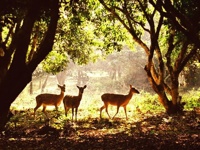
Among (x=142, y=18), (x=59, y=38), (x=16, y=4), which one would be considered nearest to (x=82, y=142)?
(x=16, y=4)

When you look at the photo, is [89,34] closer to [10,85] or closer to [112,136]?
[112,136]

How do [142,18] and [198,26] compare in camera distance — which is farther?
[142,18]

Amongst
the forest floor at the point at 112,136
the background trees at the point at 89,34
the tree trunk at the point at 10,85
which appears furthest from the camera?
the forest floor at the point at 112,136

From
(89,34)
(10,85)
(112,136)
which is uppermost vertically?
(89,34)

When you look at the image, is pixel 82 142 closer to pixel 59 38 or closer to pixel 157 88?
pixel 157 88

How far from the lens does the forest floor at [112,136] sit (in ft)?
27.3

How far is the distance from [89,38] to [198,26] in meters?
9.97

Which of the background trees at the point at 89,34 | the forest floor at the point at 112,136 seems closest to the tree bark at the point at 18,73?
the background trees at the point at 89,34

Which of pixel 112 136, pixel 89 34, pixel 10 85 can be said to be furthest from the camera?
pixel 89 34

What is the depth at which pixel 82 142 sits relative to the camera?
9.30m

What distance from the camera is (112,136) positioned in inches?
417

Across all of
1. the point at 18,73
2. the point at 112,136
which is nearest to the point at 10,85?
the point at 18,73

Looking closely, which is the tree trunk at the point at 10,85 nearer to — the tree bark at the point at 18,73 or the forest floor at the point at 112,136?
the tree bark at the point at 18,73

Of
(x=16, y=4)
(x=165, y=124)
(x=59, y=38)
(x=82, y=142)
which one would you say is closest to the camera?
(x=16, y=4)
